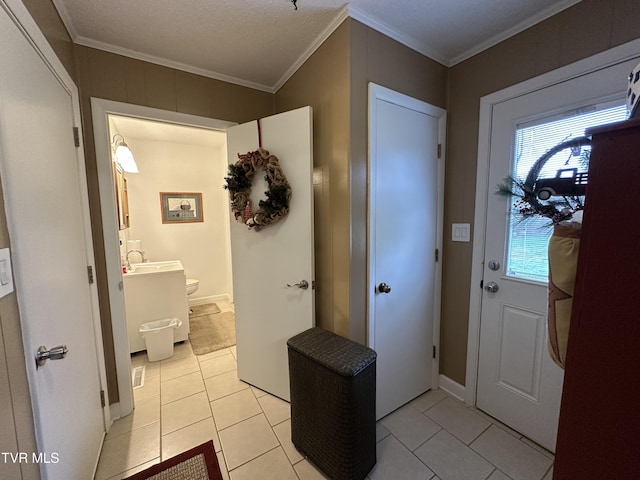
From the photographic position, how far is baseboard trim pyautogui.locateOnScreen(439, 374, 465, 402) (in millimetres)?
1938

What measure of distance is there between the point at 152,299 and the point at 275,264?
5.56 feet

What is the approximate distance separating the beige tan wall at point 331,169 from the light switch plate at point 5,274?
1.35 metres

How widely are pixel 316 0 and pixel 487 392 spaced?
2.59 meters

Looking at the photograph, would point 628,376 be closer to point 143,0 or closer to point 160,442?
point 160,442

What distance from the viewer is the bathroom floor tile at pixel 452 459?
138 cm

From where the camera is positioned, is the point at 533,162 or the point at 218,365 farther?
the point at 218,365

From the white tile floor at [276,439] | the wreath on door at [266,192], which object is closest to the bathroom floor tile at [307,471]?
the white tile floor at [276,439]

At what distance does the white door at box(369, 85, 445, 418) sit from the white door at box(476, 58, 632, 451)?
0.36 m

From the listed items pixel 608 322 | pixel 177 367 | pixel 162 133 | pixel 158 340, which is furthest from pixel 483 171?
pixel 162 133

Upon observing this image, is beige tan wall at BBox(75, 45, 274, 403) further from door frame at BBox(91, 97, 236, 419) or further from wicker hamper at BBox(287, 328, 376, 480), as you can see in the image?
wicker hamper at BBox(287, 328, 376, 480)

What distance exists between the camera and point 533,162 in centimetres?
149

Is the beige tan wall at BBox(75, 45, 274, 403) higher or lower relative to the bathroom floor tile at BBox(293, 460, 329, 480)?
higher

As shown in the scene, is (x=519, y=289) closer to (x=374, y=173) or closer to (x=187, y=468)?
(x=374, y=173)

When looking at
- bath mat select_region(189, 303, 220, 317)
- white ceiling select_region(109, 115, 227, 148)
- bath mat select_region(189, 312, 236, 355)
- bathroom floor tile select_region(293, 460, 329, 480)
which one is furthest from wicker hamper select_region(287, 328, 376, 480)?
bath mat select_region(189, 303, 220, 317)
